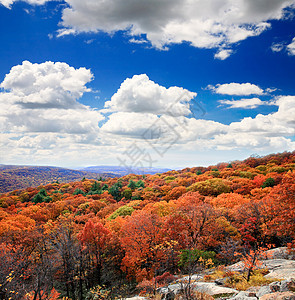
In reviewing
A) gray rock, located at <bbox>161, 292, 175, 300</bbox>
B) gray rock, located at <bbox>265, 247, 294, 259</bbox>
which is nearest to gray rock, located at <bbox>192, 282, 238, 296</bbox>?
gray rock, located at <bbox>161, 292, 175, 300</bbox>

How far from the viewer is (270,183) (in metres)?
53.7

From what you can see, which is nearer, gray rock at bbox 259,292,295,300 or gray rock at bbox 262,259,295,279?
gray rock at bbox 259,292,295,300

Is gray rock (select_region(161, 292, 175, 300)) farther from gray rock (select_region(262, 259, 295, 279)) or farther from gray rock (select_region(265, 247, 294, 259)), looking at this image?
gray rock (select_region(265, 247, 294, 259))

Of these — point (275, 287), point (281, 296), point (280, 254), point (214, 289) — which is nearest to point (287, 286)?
point (275, 287)

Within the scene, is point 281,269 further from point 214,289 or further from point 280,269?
point 214,289

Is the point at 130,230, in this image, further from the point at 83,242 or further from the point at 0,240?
the point at 0,240

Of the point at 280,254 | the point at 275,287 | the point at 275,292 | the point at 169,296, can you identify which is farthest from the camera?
the point at 280,254

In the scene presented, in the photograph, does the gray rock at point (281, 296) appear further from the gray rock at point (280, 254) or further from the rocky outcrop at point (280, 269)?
the gray rock at point (280, 254)

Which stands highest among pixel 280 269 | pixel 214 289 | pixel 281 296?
pixel 281 296

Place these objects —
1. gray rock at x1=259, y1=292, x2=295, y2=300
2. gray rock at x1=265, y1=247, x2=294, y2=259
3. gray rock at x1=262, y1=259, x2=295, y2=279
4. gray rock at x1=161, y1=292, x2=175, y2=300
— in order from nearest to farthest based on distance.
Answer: gray rock at x1=259, y1=292, x2=295, y2=300
gray rock at x1=161, y1=292, x2=175, y2=300
gray rock at x1=262, y1=259, x2=295, y2=279
gray rock at x1=265, y1=247, x2=294, y2=259

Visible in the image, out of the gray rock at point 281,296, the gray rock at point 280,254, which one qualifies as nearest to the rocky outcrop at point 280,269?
the gray rock at point 280,254

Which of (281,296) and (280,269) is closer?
(281,296)

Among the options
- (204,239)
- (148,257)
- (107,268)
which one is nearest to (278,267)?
(204,239)

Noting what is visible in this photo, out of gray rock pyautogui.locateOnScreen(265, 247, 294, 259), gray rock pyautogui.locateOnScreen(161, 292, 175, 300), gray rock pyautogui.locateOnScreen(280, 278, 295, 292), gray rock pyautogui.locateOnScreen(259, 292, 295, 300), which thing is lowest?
gray rock pyautogui.locateOnScreen(265, 247, 294, 259)
